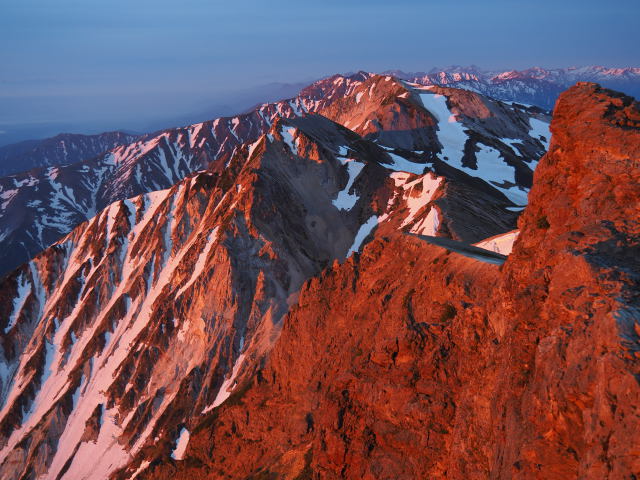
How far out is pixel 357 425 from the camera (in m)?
23.8

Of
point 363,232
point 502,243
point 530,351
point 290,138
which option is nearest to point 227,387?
point 363,232

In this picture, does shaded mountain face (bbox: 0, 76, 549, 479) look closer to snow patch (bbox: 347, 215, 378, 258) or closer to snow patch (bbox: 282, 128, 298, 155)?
snow patch (bbox: 347, 215, 378, 258)

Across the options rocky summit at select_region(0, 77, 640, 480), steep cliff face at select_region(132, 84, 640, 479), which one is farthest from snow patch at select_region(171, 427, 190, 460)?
steep cliff face at select_region(132, 84, 640, 479)

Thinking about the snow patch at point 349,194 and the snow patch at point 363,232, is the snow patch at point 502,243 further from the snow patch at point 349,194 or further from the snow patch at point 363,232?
the snow patch at point 349,194

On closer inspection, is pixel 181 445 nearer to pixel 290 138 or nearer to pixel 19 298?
pixel 290 138

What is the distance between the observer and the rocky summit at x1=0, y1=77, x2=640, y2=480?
1387 centimetres

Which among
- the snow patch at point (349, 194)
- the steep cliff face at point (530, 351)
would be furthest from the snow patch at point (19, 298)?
the steep cliff face at point (530, 351)

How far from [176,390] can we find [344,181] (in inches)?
2035

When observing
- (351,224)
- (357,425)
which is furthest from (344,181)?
(357,425)

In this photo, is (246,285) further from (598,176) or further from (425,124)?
(425,124)

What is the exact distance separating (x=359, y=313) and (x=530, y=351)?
2830cm

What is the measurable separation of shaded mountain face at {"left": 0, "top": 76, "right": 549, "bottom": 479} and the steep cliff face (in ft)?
131

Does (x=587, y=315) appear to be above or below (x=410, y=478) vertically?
above

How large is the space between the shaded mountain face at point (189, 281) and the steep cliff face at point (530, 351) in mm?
39957
